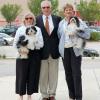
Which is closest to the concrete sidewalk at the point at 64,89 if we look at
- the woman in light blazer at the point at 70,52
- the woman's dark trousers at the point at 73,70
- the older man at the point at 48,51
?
the older man at the point at 48,51

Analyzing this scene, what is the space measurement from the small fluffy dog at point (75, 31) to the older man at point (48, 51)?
32 cm

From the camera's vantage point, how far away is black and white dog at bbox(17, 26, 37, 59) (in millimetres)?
7562

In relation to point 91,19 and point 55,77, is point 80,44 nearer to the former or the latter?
point 55,77

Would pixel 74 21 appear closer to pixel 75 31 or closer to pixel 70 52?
pixel 75 31

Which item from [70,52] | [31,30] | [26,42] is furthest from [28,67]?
[70,52]

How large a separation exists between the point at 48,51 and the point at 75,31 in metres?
0.62

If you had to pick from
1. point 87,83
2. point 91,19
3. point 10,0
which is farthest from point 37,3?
point 87,83

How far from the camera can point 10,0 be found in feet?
279

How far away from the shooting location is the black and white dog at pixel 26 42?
756 cm

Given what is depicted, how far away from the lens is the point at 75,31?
7676 millimetres

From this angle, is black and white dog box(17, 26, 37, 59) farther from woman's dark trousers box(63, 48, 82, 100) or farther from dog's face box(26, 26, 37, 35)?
woman's dark trousers box(63, 48, 82, 100)

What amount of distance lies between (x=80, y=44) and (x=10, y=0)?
78484 millimetres

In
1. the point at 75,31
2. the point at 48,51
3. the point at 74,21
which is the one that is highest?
the point at 74,21

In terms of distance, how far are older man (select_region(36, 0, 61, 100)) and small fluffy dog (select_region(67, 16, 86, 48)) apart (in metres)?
0.32
